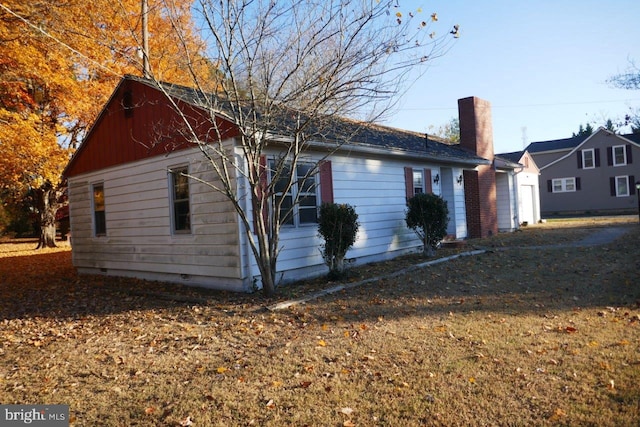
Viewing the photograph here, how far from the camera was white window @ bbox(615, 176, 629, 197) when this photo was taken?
1370 inches

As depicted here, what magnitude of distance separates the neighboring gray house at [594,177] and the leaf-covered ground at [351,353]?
30871 millimetres

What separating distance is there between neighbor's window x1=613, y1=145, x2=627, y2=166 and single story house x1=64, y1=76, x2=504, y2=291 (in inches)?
1087

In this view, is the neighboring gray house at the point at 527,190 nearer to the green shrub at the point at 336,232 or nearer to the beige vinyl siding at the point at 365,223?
the beige vinyl siding at the point at 365,223

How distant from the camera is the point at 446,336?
535cm

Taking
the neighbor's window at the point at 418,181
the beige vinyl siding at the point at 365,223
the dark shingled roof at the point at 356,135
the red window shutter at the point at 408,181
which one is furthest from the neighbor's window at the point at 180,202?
the neighbor's window at the point at 418,181

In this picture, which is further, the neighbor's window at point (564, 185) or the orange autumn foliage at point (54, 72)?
the neighbor's window at point (564, 185)

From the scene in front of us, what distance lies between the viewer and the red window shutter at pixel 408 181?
1277cm

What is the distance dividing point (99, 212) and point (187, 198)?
4245 mm

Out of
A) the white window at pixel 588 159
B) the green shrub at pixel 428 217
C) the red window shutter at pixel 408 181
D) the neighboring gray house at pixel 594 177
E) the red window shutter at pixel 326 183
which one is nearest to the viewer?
the red window shutter at pixel 326 183

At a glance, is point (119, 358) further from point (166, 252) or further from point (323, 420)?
point (166, 252)

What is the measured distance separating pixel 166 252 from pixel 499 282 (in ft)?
22.8

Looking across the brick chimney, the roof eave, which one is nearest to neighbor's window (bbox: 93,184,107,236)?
the roof eave

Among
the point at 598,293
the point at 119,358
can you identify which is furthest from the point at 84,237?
the point at 598,293

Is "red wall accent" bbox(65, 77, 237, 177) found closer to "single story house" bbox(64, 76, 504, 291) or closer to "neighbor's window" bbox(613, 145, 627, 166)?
"single story house" bbox(64, 76, 504, 291)
